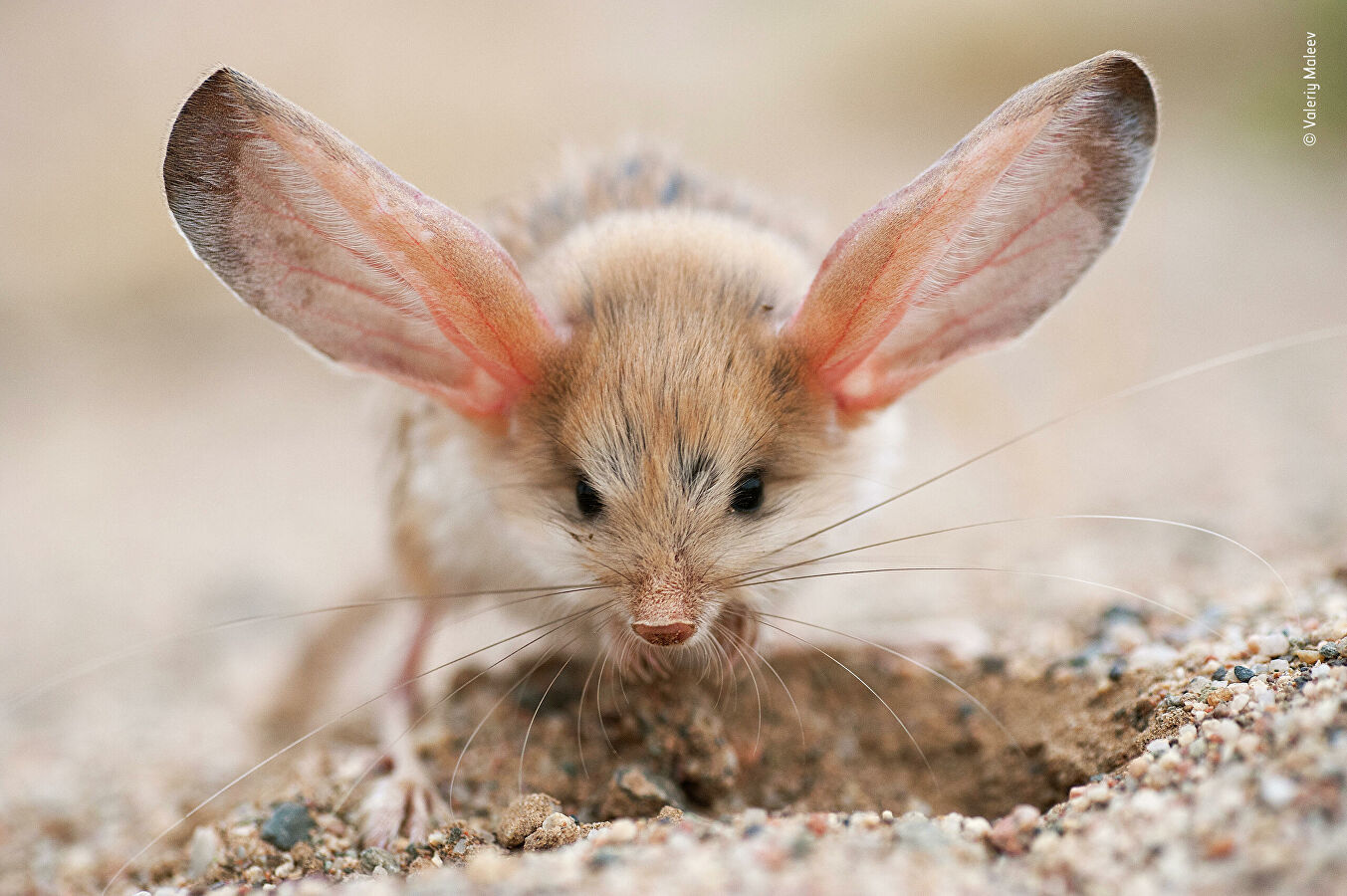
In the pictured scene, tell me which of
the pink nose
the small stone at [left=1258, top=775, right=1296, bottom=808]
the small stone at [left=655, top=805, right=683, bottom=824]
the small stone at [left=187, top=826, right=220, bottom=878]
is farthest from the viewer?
the small stone at [left=187, top=826, right=220, bottom=878]

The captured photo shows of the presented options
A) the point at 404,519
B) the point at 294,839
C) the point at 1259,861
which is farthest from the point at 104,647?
the point at 1259,861

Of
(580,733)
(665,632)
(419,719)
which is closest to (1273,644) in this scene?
(665,632)

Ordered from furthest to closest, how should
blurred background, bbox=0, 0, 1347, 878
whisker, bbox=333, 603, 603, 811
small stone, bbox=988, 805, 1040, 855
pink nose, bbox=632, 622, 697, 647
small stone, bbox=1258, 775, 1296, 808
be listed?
blurred background, bbox=0, 0, 1347, 878
whisker, bbox=333, 603, 603, 811
pink nose, bbox=632, 622, 697, 647
small stone, bbox=988, 805, 1040, 855
small stone, bbox=1258, 775, 1296, 808

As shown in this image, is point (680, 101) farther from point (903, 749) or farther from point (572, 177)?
point (903, 749)

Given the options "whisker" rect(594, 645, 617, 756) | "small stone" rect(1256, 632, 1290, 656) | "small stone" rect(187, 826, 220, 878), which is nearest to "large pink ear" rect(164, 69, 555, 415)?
"whisker" rect(594, 645, 617, 756)

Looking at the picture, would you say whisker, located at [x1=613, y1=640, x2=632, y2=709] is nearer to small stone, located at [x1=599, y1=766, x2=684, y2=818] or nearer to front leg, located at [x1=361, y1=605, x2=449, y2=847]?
small stone, located at [x1=599, y1=766, x2=684, y2=818]

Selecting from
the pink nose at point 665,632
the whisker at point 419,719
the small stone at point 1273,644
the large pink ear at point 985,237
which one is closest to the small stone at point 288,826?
the whisker at point 419,719

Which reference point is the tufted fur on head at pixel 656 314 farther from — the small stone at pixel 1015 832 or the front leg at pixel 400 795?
the small stone at pixel 1015 832
